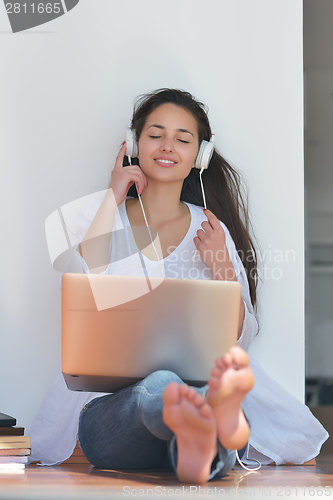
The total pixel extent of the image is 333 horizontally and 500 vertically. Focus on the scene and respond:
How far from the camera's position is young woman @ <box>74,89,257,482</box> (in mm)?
979

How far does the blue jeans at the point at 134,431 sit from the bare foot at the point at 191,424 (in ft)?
0.20

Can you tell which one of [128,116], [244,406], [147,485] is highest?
[128,116]

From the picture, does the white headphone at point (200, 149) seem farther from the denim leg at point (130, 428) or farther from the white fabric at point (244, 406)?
the denim leg at point (130, 428)

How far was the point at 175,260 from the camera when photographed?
181cm

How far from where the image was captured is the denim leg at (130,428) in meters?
1.15

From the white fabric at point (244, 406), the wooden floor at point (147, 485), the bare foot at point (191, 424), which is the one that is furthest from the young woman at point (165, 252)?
the bare foot at point (191, 424)

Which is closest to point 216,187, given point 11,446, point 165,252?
point 165,252

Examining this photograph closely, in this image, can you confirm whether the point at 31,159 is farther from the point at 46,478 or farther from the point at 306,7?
the point at 306,7

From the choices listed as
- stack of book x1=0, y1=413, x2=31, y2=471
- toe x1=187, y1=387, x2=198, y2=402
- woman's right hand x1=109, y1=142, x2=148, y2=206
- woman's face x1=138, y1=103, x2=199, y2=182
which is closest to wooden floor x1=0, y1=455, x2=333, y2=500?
stack of book x1=0, y1=413, x2=31, y2=471

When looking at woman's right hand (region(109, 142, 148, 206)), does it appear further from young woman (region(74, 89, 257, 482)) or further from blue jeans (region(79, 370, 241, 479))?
blue jeans (region(79, 370, 241, 479))

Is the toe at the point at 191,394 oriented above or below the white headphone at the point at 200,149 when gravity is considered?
below

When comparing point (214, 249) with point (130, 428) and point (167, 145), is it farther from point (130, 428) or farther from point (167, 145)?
point (130, 428)

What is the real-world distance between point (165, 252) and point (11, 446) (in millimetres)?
776

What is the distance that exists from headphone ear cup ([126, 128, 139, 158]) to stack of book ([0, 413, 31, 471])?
3.14 ft
